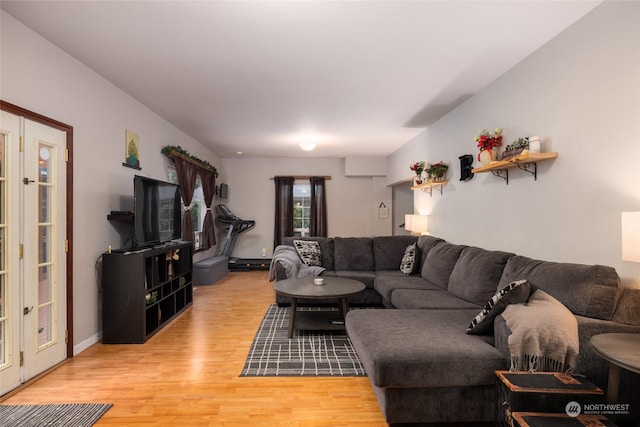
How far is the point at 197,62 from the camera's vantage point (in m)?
2.91

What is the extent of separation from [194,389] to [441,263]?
2.70 m

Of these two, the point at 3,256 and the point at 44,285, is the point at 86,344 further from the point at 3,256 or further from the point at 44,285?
the point at 3,256

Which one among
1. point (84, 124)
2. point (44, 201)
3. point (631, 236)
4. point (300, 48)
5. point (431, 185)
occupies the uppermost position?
point (300, 48)

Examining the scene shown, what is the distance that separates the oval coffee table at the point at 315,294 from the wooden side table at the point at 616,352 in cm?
204

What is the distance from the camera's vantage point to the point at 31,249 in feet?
7.99

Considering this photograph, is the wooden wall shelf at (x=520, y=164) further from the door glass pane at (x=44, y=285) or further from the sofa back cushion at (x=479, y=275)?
the door glass pane at (x=44, y=285)

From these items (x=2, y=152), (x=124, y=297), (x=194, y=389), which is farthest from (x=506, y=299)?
(x=2, y=152)

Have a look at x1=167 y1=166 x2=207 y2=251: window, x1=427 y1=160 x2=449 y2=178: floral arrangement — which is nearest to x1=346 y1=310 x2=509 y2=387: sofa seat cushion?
x1=427 y1=160 x2=449 y2=178: floral arrangement

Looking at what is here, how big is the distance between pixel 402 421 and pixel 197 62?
309cm

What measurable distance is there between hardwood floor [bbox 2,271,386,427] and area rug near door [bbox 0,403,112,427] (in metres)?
0.06

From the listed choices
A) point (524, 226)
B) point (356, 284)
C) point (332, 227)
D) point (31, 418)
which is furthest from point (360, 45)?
point (332, 227)

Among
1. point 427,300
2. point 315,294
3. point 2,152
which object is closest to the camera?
point 2,152

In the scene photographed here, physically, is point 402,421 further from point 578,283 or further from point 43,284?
point 43,284

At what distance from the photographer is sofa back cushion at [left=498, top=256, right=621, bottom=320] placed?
188 cm
